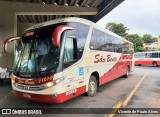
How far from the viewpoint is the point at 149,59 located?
97.0 ft

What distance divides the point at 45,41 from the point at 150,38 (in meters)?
88.7

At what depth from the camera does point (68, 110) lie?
6906 millimetres

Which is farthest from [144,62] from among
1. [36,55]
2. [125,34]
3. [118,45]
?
[125,34]

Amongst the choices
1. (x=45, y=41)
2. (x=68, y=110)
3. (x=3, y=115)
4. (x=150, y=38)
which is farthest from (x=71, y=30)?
(x=150, y=38)

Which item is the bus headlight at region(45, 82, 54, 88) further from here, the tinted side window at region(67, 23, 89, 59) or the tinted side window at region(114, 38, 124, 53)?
the tinted side window at region(114, 38, 124, 53)

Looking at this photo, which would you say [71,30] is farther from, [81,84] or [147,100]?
[147,100]

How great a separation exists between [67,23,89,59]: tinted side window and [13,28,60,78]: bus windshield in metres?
0.78

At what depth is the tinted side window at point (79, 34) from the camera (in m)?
7.35

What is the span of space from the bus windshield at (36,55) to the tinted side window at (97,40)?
2264mm

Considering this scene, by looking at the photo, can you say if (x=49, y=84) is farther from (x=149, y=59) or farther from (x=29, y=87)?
(x=149, y=59)

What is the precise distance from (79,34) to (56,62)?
1635mm

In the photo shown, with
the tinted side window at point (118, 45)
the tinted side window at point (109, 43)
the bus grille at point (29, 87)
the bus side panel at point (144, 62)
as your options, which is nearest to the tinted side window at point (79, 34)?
the bus grille at point (29, 87)

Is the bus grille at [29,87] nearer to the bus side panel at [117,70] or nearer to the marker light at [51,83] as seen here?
the marker light at [51,83]

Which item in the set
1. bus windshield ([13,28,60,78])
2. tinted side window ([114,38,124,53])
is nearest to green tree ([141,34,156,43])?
tinted side window ([114,38,124,53])
